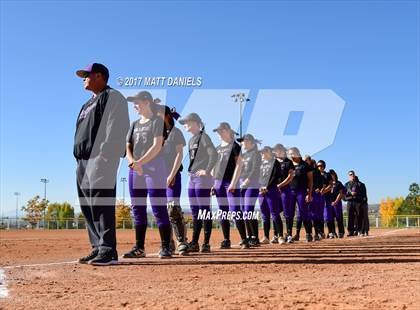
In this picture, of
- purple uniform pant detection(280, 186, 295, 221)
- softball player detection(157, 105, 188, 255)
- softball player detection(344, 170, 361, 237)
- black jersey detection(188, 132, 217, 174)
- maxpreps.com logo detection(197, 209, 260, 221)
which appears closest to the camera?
softball player detection(157, 105, 188, 255)

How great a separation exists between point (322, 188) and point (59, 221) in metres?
43.7

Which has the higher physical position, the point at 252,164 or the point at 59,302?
the point at 252,164

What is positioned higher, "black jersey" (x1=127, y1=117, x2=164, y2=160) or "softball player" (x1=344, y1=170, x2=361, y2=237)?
"black jersey" (x1=127, y1=117, x2=164, y2=160)

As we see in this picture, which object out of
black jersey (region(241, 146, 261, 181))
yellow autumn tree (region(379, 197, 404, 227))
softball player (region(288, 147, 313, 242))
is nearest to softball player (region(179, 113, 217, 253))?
black jersey (region(241, 146, 261, 181))

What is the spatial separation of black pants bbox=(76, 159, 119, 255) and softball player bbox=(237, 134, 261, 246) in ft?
14.7

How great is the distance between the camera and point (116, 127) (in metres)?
6.53

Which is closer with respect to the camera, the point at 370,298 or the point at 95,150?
the point at 370,298

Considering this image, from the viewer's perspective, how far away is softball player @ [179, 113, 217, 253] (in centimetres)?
917

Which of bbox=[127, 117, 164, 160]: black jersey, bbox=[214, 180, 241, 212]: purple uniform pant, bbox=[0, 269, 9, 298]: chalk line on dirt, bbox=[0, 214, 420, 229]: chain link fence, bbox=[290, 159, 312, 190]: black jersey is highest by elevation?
bbox=[127, 117, 164, 160]: black jersey

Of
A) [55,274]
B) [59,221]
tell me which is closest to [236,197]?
[55,274]

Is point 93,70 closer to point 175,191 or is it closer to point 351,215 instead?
point 175,191

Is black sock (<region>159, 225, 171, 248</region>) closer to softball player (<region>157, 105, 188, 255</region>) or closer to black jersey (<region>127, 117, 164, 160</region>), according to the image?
softball player (<region>157, 105, 188, 255</region>)

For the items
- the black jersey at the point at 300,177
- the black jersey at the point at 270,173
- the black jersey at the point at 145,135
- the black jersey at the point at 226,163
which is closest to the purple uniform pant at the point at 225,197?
the black jersey at the point at 226,163

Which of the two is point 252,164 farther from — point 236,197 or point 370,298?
point 370,298
